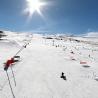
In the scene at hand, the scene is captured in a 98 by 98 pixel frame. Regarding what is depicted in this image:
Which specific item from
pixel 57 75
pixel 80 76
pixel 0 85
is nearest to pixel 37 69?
pixel 57 75

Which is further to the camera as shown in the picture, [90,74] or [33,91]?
[90,74]

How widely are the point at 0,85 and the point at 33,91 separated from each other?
3.34 meters

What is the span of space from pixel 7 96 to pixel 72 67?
13525mm

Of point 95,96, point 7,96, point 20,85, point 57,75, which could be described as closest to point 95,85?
point 95,96

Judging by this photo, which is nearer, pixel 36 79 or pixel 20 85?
pixel 20 85

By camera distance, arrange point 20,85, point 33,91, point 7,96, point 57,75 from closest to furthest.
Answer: point 7,96 < point 33,91 < point 20,85 < point 57,75

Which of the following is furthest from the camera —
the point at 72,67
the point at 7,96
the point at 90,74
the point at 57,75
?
the point at 72,67

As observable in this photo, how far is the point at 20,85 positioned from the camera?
17484mm

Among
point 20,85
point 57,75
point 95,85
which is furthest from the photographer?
point 57,75

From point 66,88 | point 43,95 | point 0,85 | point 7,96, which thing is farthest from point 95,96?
point 0,85

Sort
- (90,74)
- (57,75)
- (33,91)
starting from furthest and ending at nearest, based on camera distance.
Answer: (90,74) → (57,75) → (33,91)

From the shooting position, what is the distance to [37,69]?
23703 millimetres

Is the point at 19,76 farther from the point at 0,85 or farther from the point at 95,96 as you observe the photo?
the point at 95,96

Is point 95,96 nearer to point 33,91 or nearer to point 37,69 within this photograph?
point 33,91
